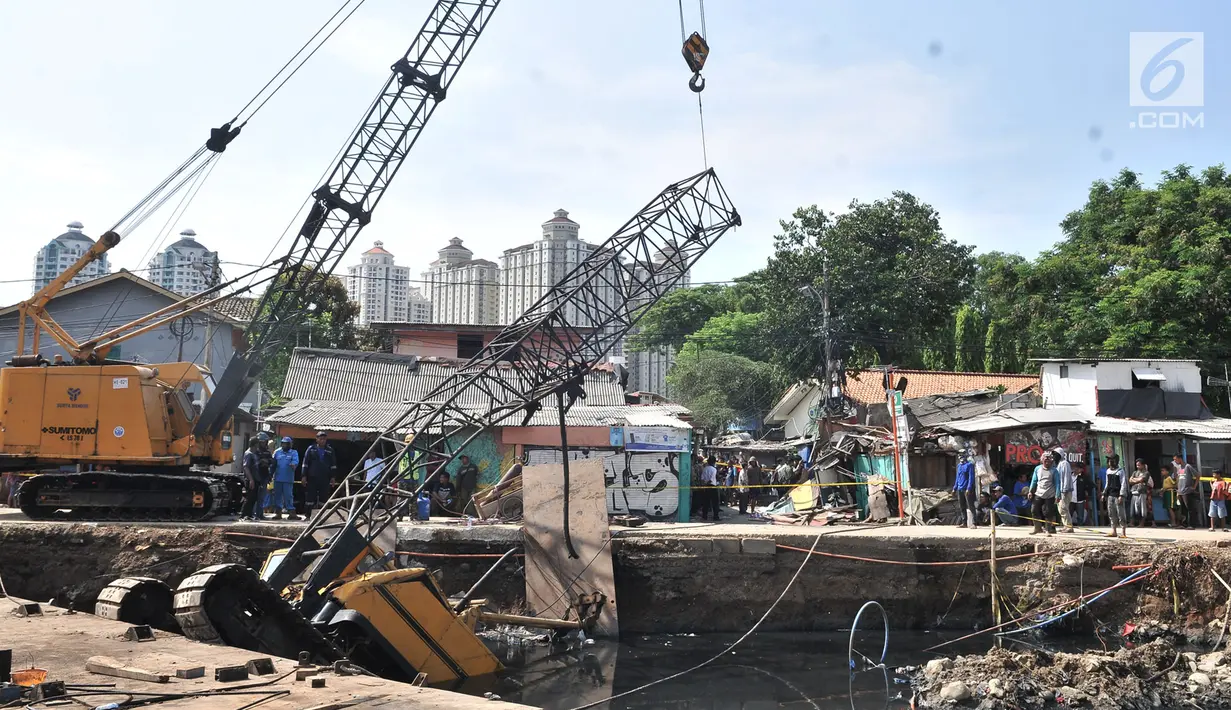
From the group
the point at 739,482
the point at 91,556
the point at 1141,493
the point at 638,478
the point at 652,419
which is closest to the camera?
the point at 91,556

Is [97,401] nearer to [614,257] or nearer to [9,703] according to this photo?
[614,257]

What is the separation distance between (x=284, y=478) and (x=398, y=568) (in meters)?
5.17

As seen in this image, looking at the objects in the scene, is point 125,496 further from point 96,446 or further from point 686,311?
point 686,311

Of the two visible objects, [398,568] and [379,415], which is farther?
[379,415]

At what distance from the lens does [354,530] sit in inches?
509

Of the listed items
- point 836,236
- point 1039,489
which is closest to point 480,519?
point 1039,489

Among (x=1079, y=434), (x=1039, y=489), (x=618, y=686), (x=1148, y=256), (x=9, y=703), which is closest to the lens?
(x=9, y=703)

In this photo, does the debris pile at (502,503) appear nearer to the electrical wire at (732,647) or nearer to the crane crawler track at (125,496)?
the crane crawler track at (125,496)

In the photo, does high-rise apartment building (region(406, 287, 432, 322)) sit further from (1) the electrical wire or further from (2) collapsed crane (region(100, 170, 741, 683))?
(1) the electrical wire

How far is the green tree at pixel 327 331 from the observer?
1688 inches

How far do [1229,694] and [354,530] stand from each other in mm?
11454

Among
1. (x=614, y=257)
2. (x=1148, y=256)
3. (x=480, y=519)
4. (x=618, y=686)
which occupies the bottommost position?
(x=618, y=686)

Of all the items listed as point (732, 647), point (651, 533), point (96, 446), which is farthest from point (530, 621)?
point (96, 446)

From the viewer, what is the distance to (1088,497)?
1953 centimetres
